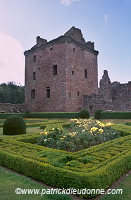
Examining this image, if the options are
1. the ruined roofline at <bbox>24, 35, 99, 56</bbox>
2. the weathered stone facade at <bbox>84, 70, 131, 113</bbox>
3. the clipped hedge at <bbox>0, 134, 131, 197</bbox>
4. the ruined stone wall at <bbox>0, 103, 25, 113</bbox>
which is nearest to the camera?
the clipped hedge at <bbox>0, 134, 131, 197</bbox>

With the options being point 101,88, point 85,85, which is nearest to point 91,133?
point 85,85

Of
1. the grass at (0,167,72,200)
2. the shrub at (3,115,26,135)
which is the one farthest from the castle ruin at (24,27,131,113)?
the grass at (0,167,72,200)

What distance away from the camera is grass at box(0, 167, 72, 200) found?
3.22 meters

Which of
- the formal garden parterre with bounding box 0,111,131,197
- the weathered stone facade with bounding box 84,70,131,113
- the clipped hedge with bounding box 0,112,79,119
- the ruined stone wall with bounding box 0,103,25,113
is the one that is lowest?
the formal garden parterre with bounding box 0,111,131,197

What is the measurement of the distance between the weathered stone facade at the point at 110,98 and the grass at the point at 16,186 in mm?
20112

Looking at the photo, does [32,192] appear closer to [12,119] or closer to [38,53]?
[12,119]

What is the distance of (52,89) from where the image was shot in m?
24.0

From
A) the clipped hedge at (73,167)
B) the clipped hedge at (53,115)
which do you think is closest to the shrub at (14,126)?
the clipped hedge at (73,167)

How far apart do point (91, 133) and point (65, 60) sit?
16808mm

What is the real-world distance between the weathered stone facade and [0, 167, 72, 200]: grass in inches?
792

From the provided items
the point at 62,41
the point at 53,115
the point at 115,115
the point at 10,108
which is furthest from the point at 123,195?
the point at 10,108

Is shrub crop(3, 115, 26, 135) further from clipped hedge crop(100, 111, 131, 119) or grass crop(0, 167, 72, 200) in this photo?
clipped hedge crop(100, 111, 131, 119)

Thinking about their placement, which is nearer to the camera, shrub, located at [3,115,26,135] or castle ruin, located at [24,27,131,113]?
shrub, located at [3,115,26,135]

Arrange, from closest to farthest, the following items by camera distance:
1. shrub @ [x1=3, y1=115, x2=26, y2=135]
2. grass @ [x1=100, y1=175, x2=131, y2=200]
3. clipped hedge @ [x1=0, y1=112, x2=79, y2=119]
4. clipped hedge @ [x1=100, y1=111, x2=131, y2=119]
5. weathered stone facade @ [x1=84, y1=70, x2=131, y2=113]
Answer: grass @ [x1=100, y1=175, x2=131, y2=200], shrub @ [x1=3, y1=115, x2=26, y2=135], clipped hedge @ [x1=100, y1=111, x2=131, y2=119], clipped hedge @ [x1=0, y1=112, x2=79, y2=119], weathered stone facade @ [x1=84, y1=70, x2=131, y2=113]
